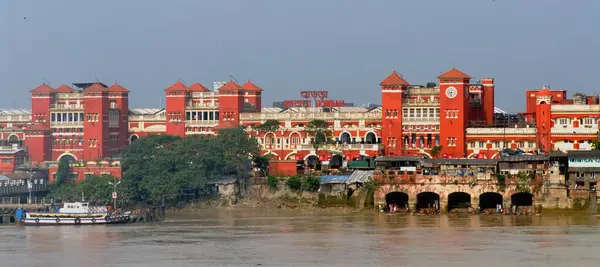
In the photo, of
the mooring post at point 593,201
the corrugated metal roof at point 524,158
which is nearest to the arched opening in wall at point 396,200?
the corrugated metal roof at point 524,158

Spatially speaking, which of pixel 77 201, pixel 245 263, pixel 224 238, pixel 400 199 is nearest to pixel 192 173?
pixel 77 201

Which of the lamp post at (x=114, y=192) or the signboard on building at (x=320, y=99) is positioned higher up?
the signboard on building at (x=320, y=99)

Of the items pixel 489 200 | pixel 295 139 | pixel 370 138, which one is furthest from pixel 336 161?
pixel 489 200

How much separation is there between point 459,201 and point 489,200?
2.23 m

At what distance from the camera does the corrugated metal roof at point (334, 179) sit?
11167 centimetres

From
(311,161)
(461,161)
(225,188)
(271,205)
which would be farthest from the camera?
(311,161)

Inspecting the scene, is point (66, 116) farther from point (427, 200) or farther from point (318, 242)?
point (318, 242)

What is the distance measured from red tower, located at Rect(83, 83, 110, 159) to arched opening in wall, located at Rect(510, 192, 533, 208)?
4291cm

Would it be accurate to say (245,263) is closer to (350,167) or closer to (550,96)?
(350,167)

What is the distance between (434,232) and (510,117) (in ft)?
142

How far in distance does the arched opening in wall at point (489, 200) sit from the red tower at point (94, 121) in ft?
132

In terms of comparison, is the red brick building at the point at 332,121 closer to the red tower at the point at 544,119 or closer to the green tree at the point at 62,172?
the red tower at the point at 544,119

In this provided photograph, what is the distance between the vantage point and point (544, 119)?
118625mm

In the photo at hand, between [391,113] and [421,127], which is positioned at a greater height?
[391,113]
